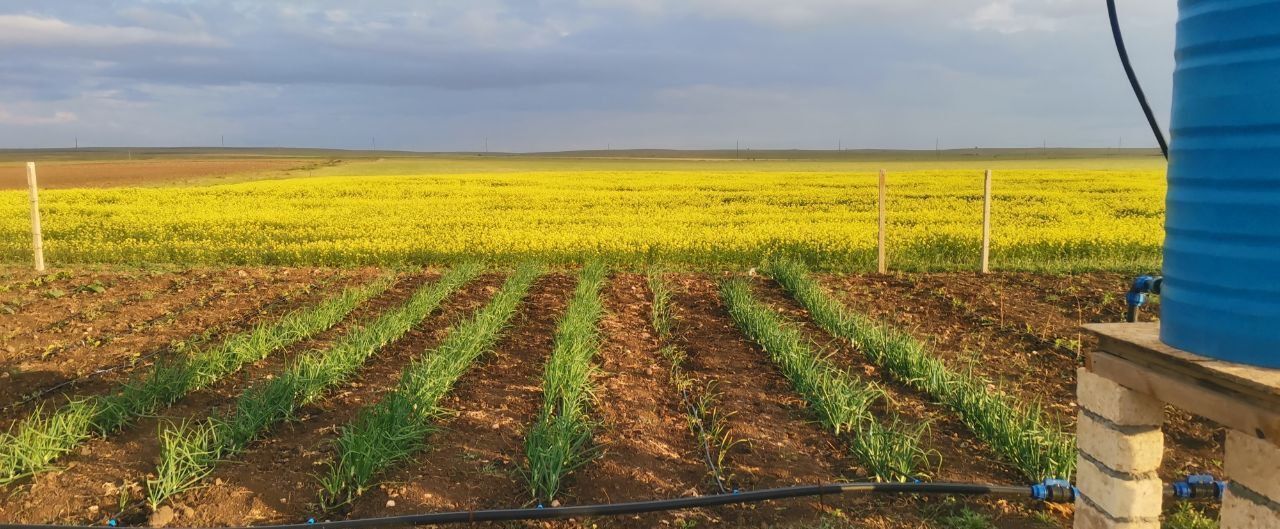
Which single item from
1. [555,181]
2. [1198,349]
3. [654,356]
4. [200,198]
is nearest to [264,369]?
[654,356]

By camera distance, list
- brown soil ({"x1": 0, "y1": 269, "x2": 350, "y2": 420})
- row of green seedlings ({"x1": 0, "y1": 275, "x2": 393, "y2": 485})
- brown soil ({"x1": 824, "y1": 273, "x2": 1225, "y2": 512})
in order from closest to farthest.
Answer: row of green seedlings ({"x1": 0, "y1": 275, "x2": 393, "y2": 485}), brown soil ({"x1": 824, "y1": 273, "x2": 1225, "y2": 512}), brown soil ({"x1": 0, "y1": 269, "x2": 350, "y2": 420})

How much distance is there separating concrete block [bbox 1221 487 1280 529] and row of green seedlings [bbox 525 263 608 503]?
2.42 meters

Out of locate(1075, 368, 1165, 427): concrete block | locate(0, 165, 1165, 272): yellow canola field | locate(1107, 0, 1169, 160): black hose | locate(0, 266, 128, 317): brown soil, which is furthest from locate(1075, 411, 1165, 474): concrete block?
locate(0, 165, 1165, 272): yellow canola field

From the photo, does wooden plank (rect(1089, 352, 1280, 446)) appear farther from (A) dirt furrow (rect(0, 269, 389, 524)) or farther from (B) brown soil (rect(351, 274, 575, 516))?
(A) dirt furrow (rect(0, 269, 389, 524))

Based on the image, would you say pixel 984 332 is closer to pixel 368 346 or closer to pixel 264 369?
pixel 368 346

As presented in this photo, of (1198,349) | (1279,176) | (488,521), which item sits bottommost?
(488,521)

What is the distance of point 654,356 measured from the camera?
6.50 meters

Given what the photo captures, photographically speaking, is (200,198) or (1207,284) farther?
(200,198)

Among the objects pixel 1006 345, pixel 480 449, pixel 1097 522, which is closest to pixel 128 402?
pixel 480 449

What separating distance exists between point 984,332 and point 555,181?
21950 millimetres

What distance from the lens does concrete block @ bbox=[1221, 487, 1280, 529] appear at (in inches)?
88.5

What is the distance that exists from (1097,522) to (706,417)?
2.49 m

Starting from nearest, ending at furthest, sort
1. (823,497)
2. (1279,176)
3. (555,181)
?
(1279,176) < (823,497) < (555,181)

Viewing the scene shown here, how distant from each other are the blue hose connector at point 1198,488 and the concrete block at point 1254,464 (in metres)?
1.39
